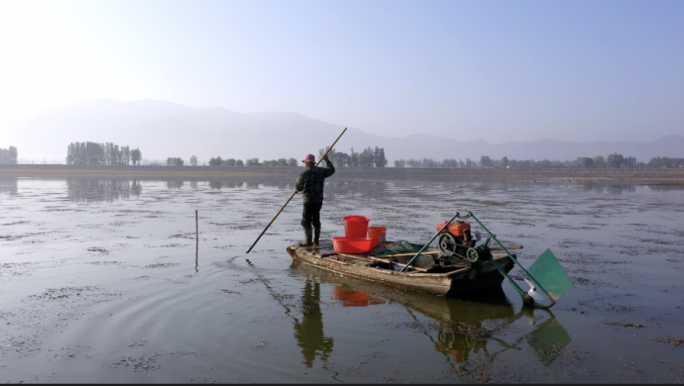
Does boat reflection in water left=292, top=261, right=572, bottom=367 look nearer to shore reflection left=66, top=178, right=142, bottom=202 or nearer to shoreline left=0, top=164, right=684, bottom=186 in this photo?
shore reflection left=66, top=178, right=142, bottom=202

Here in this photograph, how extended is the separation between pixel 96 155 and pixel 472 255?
117m

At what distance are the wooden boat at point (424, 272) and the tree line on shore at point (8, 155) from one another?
141 meters

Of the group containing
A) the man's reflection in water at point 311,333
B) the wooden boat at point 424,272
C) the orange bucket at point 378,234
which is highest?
the orange bucket at point 378,234

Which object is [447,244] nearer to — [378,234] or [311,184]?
[378,234]

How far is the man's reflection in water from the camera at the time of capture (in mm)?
4812

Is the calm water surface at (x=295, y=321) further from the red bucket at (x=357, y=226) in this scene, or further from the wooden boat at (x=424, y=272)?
the red bucket at (x=357, y=226)

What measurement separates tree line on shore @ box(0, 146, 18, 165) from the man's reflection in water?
143 meters

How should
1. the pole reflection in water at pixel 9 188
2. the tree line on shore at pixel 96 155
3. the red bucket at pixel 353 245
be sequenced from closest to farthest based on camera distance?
the red bucket at pixel 353 245 < the pole reflection in water at pixel 9 188 < the tree line on shore at pixel 96 155

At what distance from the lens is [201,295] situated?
22.5 ft

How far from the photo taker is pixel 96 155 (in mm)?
106688

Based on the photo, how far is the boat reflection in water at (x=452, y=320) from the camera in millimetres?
4961

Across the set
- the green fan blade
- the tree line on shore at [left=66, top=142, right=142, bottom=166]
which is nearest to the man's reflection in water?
the green fan blade

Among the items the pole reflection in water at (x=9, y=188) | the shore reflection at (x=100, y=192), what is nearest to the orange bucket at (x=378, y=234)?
the shore reflection at (x=100, y=192)

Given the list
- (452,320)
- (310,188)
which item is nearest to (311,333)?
(452,320)
